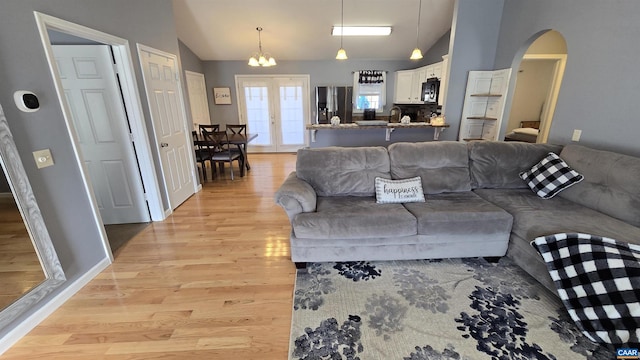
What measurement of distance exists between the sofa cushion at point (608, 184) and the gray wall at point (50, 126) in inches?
172

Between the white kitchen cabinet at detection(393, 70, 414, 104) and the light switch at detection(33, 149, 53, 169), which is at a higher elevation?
the white kitchen cabinet at detection(393, 70, 414, 104)

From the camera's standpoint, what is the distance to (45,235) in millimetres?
1790

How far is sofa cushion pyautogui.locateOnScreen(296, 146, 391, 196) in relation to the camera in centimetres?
267

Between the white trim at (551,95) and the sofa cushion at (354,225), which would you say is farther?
the white trim at (551,95)

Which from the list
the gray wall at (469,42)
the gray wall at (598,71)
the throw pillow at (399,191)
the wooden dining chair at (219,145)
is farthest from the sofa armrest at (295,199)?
the gray wall at (469,42)

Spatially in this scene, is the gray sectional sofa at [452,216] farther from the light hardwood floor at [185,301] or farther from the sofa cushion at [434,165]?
the light hardwood floor at [185,301]

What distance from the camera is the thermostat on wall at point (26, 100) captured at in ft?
5.42

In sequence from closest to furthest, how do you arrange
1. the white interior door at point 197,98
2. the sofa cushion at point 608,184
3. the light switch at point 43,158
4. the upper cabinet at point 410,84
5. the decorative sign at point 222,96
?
the light switch at point 43,158 → the sofa cushion at point 608,184 → the upper cabinet at point 410,84 → the white interior door at point 197,98 → the decorative sign at point 222,96

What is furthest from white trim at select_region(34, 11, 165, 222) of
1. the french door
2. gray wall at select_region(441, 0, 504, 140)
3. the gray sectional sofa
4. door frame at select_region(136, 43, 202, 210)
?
gray wall at select_region(441, 0, 504, 140)

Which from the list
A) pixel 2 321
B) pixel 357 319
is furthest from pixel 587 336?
pixel 2 321

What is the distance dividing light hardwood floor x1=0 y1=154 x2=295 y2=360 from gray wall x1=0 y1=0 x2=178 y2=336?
26cm

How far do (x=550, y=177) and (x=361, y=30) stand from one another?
4277 mm

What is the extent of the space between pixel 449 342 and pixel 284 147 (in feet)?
20.9

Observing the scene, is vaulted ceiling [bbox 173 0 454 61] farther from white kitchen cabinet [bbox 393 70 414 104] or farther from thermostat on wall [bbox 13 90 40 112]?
thermostat on wall [bbox 13 90 40 112]
